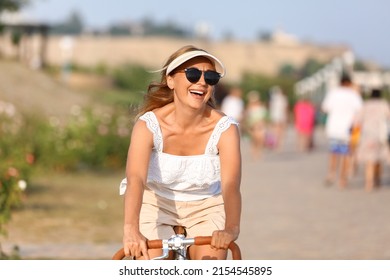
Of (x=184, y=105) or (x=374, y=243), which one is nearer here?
(x=184, y=105)

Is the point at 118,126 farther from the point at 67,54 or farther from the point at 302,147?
the point at 67,54

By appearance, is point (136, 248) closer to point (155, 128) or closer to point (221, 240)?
point (221, 240)

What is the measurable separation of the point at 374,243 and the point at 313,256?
133cm

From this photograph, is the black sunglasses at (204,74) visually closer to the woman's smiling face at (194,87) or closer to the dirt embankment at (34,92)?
the woman's smiling face at (194,87)

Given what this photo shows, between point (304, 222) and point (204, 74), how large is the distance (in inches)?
413

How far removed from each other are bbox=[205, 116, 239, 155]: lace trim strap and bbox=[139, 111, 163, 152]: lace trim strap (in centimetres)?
20

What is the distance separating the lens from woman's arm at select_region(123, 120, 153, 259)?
487 centimetres

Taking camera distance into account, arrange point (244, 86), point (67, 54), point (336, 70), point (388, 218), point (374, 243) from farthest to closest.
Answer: point (67, 54) → point (244, 86) → point (336, 70) → point (388, 218) → point (374, 243)

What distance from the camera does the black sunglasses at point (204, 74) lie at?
17.1 feet

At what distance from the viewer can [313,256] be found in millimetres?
11977

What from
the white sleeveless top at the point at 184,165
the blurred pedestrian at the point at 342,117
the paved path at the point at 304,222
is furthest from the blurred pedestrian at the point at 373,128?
the white sleeveless top at the point at 184,165

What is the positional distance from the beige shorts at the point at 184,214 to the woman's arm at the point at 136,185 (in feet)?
1.22

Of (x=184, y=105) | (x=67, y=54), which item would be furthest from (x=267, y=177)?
(x=67, y=54)

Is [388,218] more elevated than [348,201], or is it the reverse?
[348,201]
